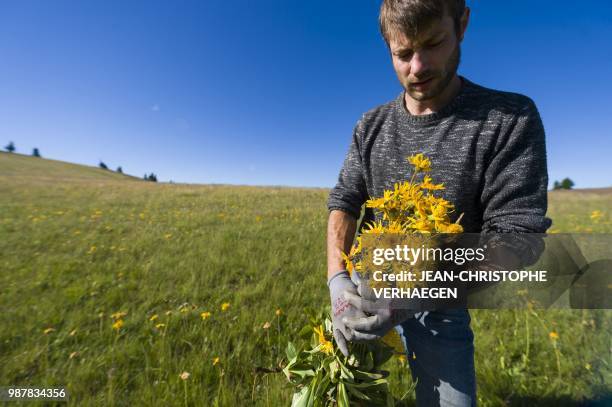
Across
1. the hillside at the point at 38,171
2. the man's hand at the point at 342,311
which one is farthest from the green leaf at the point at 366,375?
the hillside at the point at 38,171

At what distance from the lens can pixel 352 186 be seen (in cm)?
199

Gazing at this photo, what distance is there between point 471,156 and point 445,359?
47.8 inches

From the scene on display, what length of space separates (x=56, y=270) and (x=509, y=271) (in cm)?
570

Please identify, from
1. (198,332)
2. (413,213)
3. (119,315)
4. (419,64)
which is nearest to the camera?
(413,213)

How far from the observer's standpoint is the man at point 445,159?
1.33 metres

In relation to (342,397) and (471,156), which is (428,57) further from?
(342,397)

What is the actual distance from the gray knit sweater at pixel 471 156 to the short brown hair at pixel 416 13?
17.8 inches

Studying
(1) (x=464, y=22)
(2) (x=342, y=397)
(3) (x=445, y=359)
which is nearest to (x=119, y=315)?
(2) (x=342, y=397)

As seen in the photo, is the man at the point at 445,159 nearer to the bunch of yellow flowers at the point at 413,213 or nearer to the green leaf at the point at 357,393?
the green leaf at the point at 357,393

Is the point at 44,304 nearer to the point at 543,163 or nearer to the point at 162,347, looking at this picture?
the point at 162,347

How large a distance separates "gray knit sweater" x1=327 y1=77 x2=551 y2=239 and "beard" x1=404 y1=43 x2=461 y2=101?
0.15m

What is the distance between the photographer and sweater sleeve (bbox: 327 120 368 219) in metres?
1.95

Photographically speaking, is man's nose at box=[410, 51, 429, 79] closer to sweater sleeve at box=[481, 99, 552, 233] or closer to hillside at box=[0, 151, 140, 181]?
sweater sleeve at box=[481, 99, 552, 233]

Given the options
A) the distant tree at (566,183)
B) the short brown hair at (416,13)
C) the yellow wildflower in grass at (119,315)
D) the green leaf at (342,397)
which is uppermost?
the distant tree at (566,183)
